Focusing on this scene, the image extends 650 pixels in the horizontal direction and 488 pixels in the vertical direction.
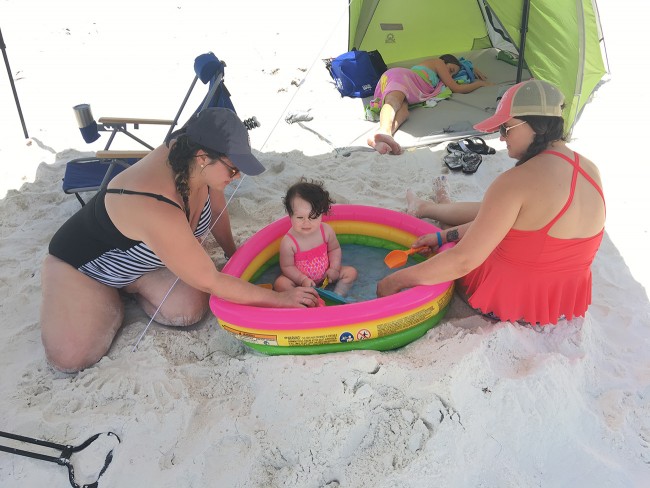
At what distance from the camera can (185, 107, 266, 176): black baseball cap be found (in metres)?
2.40

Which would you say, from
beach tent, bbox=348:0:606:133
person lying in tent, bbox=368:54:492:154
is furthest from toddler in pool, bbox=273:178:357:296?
beach tent, bbox=348:0:606:133

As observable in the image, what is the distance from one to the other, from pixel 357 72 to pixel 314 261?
3.48 m

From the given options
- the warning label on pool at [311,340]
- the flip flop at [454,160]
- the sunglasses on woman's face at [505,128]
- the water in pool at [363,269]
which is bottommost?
the water in pool at [363,269]

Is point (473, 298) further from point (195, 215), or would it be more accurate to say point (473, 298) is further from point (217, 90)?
point (217, 90)

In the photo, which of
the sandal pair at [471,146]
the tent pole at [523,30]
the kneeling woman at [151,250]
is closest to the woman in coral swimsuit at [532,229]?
the kneeling woman at [151,250]

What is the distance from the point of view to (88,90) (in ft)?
21.0

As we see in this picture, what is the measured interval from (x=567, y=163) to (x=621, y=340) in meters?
1.19

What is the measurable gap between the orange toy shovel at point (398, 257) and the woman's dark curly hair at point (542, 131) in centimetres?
106

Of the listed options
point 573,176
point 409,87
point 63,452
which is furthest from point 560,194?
point 409,87

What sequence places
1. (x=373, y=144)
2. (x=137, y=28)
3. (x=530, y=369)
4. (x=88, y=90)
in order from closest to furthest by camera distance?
(x=530, y=369) → (x=373, y=144) → (x=88, y=90) → (x=137, y=28)

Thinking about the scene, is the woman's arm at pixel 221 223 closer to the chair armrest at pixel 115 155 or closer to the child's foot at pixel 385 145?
the chair armrest at pixel 115 155

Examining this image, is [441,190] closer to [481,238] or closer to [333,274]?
[333,274]

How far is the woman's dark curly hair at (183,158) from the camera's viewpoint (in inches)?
96.7

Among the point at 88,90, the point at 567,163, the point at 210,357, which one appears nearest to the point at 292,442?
the point at 210,357
